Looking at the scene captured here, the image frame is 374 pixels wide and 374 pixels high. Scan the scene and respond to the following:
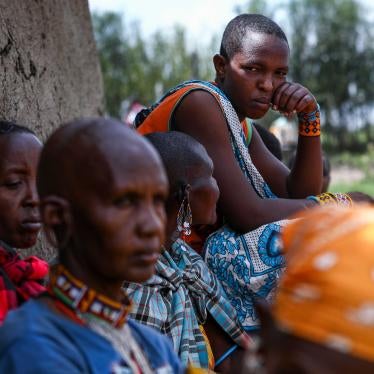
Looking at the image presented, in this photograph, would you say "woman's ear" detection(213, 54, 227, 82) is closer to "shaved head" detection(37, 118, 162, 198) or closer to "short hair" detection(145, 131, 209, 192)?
"short hair" detection(145, 131, 209, 192)

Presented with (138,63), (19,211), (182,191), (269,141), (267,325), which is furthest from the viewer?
(138,63)

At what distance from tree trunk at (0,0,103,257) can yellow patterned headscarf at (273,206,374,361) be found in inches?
82.6

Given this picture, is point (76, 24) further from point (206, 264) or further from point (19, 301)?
A: point (19, 301)

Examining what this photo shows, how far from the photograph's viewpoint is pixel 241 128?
360cm

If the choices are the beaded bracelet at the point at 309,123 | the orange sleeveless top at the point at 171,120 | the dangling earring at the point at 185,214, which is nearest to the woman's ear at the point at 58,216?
the dangling earring at the point at 185,214

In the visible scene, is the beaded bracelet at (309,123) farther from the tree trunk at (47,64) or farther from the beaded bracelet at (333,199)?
the tree trunk at (47,64)

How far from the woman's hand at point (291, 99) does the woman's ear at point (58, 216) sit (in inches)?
77.3

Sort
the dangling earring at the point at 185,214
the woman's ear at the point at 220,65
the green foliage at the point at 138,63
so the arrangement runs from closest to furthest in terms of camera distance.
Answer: the dangling earring at the point at 185,214 → the woman's ear at the point at 220,65 → the green foliage at the point at 138,63

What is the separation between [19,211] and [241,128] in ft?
4.65

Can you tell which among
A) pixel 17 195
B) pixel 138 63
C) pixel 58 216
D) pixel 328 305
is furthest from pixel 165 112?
pixel 138 63

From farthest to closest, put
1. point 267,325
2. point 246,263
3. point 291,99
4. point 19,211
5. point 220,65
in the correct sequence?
point 220,65 < point 291,99 < point 246,263 < point 19,211 < point 267,325

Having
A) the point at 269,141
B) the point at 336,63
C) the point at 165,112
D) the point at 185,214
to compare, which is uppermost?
the point at 165,112

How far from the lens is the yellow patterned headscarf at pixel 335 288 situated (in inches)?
55.4

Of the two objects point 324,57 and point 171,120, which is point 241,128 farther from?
point 324,57
